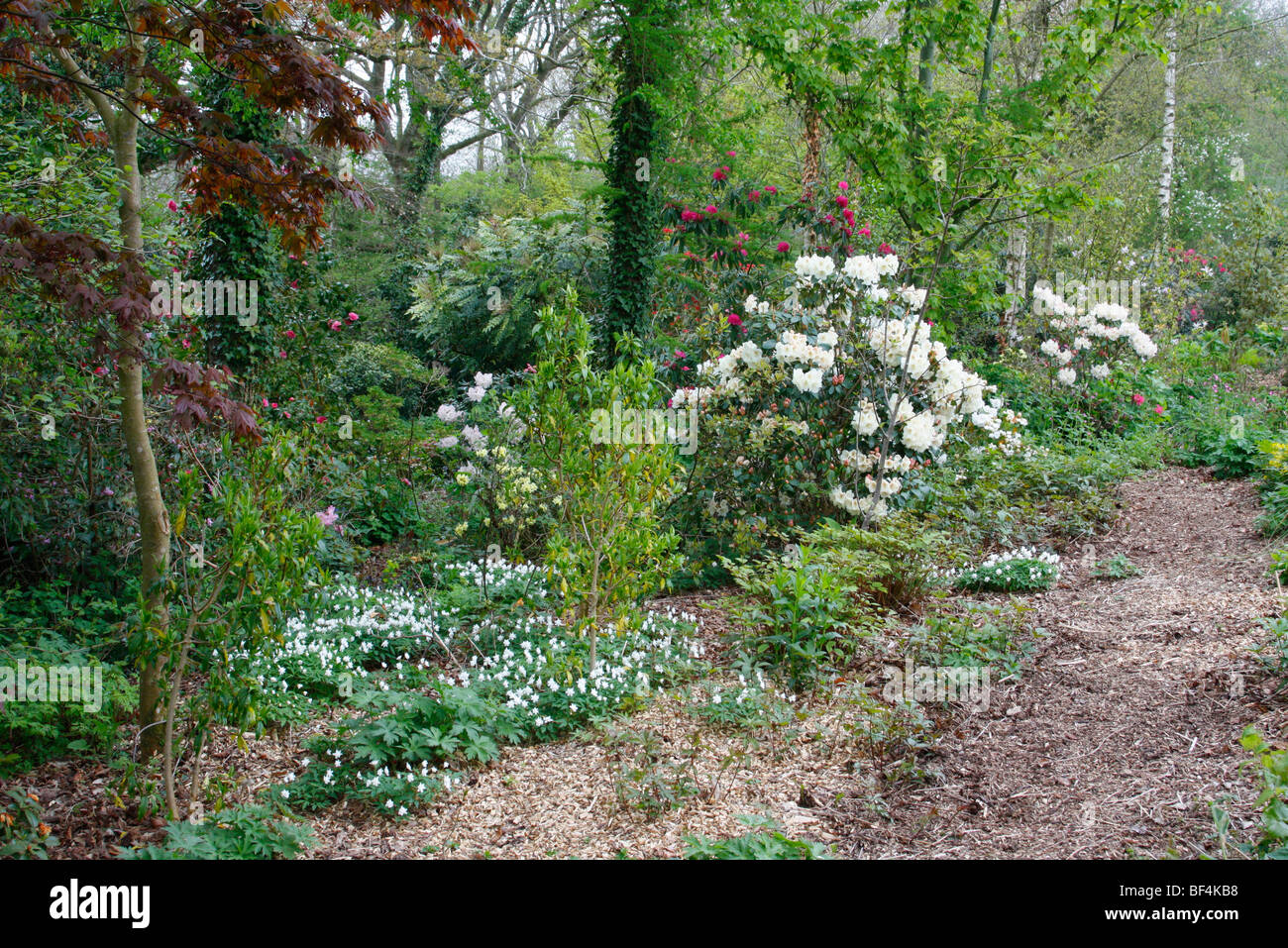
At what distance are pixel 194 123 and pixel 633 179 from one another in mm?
5570

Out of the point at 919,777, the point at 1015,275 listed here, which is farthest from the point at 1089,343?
the point at 919,777

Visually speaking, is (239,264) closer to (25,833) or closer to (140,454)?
(140,454)

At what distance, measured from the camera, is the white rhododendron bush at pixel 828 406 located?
18.0 ft

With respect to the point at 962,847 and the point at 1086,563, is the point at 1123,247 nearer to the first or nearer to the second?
the point at 1086,563

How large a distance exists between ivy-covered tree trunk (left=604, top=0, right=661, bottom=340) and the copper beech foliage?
4.96m

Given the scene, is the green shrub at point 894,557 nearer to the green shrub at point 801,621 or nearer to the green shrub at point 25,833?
the green shrub at point 801,621

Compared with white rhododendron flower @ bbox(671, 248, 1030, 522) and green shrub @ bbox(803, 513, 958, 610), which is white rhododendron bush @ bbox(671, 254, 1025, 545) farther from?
green shrub @ bbox(803, 513, 958, 610)

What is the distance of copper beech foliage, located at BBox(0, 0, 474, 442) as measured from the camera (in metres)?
2.71

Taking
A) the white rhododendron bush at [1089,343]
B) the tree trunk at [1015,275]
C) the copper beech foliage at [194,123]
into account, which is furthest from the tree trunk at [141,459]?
the tree trunk at [1015,275]

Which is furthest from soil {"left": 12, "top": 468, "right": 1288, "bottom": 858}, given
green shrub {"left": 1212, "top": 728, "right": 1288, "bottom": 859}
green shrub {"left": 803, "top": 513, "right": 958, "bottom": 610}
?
green shrub {"left": 803, "top": 513, "right": 958, "bottom": 610}

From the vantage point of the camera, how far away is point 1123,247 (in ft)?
37.0

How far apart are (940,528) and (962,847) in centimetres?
327

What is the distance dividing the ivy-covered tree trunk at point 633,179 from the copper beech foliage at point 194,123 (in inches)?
A: 195

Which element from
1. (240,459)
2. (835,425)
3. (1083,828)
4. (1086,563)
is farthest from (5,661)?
(1086,563)
